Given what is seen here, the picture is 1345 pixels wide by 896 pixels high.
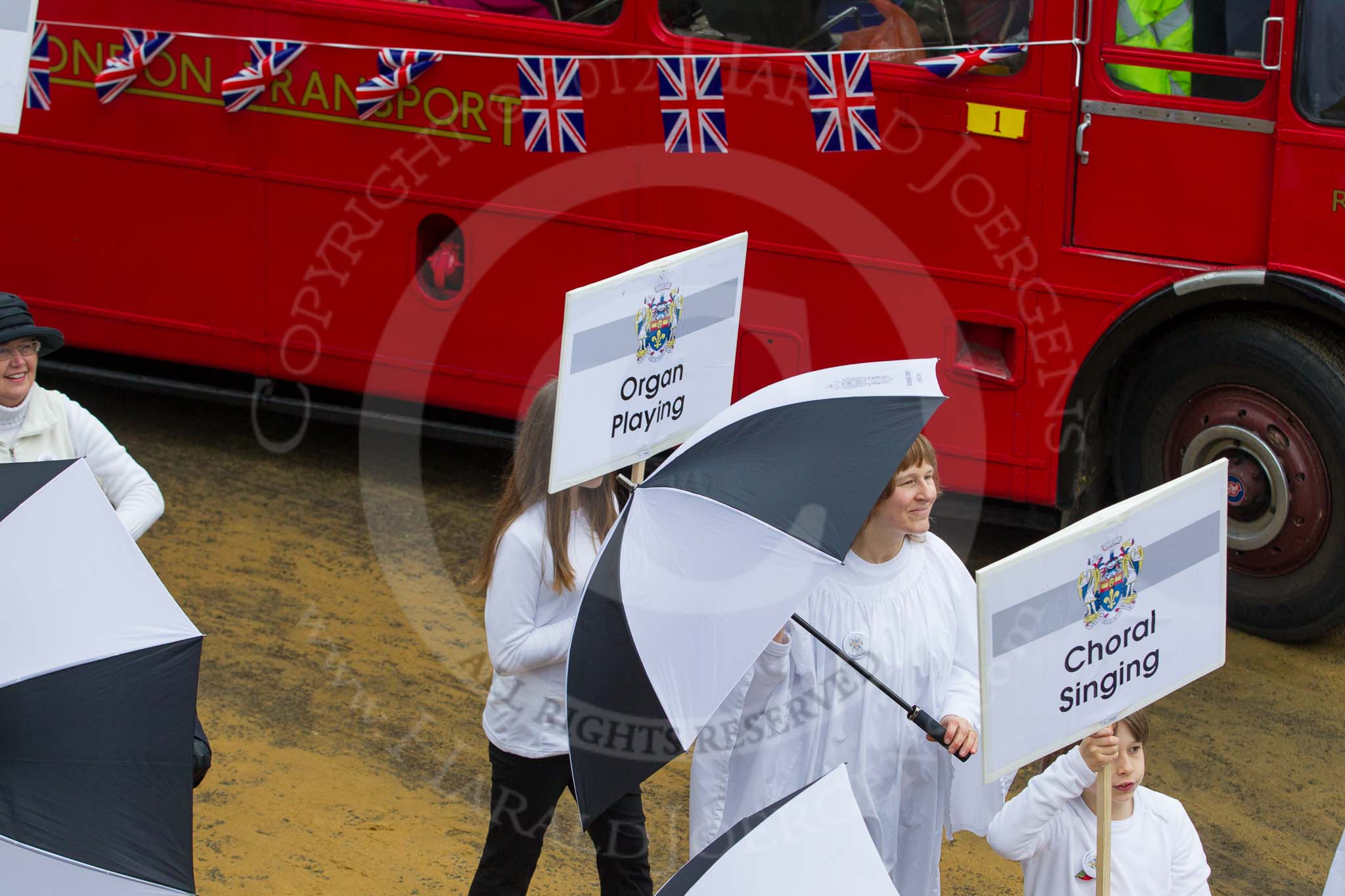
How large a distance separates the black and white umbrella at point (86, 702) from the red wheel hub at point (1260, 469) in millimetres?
3865

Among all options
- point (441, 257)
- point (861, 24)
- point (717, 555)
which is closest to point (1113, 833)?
point (717, 555)

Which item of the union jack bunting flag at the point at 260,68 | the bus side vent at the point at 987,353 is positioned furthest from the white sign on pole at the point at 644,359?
the union jack bunting flag at the point at 260,68

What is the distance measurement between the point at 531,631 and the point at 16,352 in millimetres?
1432

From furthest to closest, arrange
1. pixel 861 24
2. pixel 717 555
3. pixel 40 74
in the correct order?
pixel 40 74
pixel 861 24
pixel 717 555

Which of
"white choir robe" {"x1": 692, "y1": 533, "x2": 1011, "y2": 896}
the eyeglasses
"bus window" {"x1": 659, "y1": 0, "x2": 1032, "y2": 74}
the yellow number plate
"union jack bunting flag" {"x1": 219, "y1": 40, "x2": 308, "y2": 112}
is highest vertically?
"bus window" {"x1": 659, "y1": 0, "x2": 1032, "y2": 74}

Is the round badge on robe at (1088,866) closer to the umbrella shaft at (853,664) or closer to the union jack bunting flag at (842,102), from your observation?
the umbrella shaft at (853,664)

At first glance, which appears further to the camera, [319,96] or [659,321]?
[319,96]

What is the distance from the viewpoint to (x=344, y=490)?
705 centimetres

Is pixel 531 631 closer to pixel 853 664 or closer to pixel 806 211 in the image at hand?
pixel 853 664

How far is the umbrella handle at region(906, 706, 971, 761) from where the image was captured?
340cm

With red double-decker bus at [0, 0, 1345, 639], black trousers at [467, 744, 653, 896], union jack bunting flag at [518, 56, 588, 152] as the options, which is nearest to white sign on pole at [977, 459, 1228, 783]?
black trousers at [467, 744, 653, 896]

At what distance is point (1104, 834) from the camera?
303 centimetres

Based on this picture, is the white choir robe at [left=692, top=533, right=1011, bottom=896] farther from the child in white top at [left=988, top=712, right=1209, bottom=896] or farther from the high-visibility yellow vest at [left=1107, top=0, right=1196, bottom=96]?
the high-visibility yellow vest at [left=1107, top=0, right=1196, bottom=96]

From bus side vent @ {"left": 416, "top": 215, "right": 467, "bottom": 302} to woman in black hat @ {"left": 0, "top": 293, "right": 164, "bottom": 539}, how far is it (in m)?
2.40
